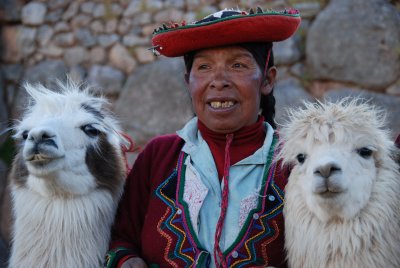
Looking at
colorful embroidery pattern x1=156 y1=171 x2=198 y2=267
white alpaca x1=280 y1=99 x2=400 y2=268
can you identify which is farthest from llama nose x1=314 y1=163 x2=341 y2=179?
colorful embroidery pattern x1=156 y1=171 x2=198 y2=267

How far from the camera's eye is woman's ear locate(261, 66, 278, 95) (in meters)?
2.27

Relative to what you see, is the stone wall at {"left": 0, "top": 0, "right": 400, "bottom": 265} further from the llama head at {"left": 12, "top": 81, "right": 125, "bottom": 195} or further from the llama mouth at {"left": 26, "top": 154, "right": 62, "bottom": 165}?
the llama mouth at {"left": 26, "top": 154, "right": 62, "bottom": 165}

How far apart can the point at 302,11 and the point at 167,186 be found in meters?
3.20

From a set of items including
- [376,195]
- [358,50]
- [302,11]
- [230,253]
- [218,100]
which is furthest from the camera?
[302,11]

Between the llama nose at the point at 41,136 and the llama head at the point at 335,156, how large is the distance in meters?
0.84

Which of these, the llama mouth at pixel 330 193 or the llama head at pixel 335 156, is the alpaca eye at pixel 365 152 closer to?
the llama head at pixel 335 156

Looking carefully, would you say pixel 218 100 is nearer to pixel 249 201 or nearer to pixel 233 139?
pixel 233 139

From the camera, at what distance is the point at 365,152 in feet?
6.16

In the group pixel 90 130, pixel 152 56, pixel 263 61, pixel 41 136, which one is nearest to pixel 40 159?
pixel 41 136

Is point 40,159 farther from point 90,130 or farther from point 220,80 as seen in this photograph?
point 220,80

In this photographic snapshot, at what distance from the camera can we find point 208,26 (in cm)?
202

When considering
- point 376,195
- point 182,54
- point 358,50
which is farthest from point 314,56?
point 376,195

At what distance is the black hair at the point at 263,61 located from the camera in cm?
216

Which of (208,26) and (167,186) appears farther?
(167,186)
